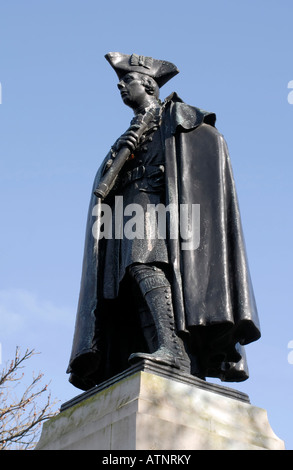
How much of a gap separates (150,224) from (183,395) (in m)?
1.60

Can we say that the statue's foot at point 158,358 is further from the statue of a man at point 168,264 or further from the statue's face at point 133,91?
the statue's face at point 133,91

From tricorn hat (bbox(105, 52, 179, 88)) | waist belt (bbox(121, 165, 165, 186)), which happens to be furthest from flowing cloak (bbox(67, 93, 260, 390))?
tricorn hat (bbox(105, 52, 179, 88))

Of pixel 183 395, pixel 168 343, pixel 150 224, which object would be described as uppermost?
pixel 150 224

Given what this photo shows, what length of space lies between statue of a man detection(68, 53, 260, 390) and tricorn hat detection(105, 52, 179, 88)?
0.49 metres

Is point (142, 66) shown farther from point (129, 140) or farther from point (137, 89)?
point (129, 140)

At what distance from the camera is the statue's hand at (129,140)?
7.12 meters

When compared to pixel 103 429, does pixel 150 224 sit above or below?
above

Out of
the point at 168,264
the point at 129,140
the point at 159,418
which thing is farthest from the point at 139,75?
the point at 159,418

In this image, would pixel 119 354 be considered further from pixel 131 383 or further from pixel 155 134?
pixel 155 134

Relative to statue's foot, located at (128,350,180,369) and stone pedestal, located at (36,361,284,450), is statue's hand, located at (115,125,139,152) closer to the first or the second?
statue's foot, located at (128,350,180,369)
